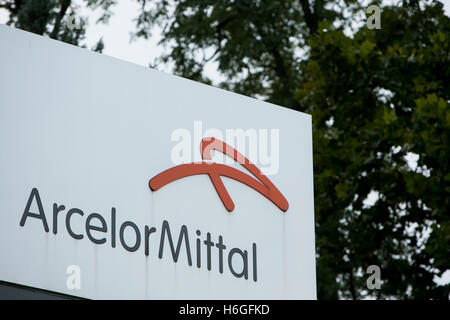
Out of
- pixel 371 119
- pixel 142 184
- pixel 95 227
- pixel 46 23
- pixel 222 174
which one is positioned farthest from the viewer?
pixel 371 119

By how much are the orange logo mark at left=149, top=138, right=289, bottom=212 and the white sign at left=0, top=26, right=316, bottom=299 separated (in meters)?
0.01

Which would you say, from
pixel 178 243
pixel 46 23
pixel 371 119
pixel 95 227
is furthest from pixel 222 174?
pixel 371 119

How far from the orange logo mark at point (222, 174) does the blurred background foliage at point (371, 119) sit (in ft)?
16.1

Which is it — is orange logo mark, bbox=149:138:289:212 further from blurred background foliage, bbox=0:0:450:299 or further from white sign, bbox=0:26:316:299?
blurred background foliage, bbox=0:0:450:299

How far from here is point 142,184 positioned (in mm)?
6758

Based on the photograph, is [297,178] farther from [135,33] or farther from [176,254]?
[135,33]

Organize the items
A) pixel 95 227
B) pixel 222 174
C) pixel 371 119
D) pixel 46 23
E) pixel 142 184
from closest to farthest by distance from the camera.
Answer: pixel 95 227 → pixel 142 184 → pixel 222 174 → pixel 46 23 → pixel 371 119

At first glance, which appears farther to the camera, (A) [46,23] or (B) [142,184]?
(A) [46,23]

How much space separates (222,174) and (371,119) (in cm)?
809

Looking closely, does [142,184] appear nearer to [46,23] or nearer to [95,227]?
[95,227]

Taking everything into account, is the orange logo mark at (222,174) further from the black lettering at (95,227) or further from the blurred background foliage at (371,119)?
the blurred background foliage at (371,119)

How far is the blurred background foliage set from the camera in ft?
40.9

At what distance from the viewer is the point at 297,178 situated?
780cm
